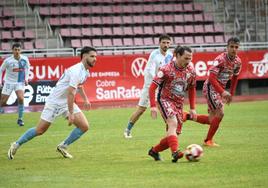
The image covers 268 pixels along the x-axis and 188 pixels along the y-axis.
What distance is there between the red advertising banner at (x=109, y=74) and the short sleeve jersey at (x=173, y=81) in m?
15.6

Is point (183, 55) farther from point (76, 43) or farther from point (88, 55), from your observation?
point (76, 43)

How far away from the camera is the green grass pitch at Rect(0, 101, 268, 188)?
34.4 feet

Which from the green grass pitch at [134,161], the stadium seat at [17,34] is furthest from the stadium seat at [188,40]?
the green grass pitch at [134,161]

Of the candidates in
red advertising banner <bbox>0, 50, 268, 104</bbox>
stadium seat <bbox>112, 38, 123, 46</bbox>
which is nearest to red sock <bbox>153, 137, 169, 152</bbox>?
red advertising banner <bbox>0, 50, 268, 104</bbox>

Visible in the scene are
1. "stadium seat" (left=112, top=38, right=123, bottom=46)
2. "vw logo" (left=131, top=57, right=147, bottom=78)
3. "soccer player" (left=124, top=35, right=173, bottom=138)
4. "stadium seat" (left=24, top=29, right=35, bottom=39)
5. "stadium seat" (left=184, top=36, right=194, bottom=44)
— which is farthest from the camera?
"stadium seat" (left=184, top=36, right=194, bottom=44)

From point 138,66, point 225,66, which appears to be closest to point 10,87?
point 225,66

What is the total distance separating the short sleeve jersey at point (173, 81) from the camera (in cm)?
1270

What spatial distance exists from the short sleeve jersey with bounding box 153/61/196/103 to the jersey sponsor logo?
20.1m

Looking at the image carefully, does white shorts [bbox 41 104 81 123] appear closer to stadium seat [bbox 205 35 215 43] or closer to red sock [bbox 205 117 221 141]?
red sock [bbox 205 117 221 141]

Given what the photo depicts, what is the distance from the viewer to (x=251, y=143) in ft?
50.3

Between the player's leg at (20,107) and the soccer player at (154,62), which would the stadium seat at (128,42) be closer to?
the player's leg at (20,107)

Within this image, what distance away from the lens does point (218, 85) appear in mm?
15000

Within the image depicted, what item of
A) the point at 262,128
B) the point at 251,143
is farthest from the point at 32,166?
the point at 262,128

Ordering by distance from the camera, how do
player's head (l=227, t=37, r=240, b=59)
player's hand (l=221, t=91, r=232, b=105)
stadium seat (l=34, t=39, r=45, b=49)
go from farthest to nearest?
stadium seat (l=34, t=39, r=45, b=49) → player's head (l=227, t=37, r=240, b=59) → player's hand (l=221, t=91, r=232, b=105)
